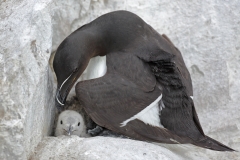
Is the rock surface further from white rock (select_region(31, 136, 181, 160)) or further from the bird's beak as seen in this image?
the bird's beak

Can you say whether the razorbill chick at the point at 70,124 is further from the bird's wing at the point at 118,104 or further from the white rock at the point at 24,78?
the bird's wing at the point at 118,104

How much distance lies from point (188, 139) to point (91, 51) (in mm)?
1041

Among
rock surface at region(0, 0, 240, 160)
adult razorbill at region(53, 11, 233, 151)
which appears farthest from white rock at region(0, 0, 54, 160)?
adult razorbill at region(53, 11, 233, 151)

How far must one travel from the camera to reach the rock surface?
3.51 m

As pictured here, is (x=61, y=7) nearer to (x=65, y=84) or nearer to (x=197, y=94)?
(x=65, y=84)

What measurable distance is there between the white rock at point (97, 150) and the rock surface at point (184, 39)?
0.12 ft

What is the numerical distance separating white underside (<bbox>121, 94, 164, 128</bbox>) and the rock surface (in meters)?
0.24

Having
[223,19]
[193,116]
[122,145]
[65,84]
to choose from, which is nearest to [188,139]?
[193,116]

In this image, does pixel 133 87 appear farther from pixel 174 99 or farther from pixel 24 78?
pixel 24 78

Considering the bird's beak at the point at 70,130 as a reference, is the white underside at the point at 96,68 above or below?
above

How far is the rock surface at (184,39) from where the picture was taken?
3.51m

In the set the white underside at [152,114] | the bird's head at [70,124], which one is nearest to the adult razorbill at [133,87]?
the white underside at [152,114]

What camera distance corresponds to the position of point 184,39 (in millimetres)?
4988

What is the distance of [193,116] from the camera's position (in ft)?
13.1
